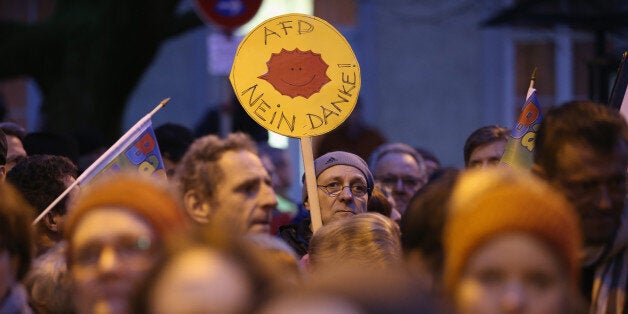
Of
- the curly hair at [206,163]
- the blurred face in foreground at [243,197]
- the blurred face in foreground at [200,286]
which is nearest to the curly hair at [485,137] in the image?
the curly hair at [206,163]

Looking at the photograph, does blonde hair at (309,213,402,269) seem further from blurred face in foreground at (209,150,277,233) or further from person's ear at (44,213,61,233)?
person's ear at (44,213,61,233)

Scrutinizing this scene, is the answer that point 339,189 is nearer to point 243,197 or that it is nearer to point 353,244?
point 353,244

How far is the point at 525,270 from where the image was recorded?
3473mm

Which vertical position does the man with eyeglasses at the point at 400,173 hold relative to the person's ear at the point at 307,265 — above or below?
below

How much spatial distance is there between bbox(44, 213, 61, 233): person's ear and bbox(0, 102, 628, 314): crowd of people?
99 centimetres

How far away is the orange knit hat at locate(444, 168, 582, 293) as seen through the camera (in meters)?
3.52

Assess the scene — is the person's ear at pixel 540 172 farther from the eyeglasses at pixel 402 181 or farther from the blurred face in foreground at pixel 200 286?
the eyeglasses at pixel 402 181

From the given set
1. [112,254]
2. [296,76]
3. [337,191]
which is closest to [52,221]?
[296,76]

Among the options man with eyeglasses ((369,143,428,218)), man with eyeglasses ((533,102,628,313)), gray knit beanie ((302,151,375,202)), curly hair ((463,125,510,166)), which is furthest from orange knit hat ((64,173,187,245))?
man with eyeglasses ((369,143,428,218))

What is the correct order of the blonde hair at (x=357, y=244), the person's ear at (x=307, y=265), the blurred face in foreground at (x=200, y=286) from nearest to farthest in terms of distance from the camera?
the blurred face in foreground at (x=200, y=286) → the blonde hair at (x=357, y=244) → the person's ear at (x=307, y=265)

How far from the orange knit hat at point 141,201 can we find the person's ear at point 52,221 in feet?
6.94

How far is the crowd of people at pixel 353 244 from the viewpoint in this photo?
3.16 meters

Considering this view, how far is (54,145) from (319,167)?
6.31 feet

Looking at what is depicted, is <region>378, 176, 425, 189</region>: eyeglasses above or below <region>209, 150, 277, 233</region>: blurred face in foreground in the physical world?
below
